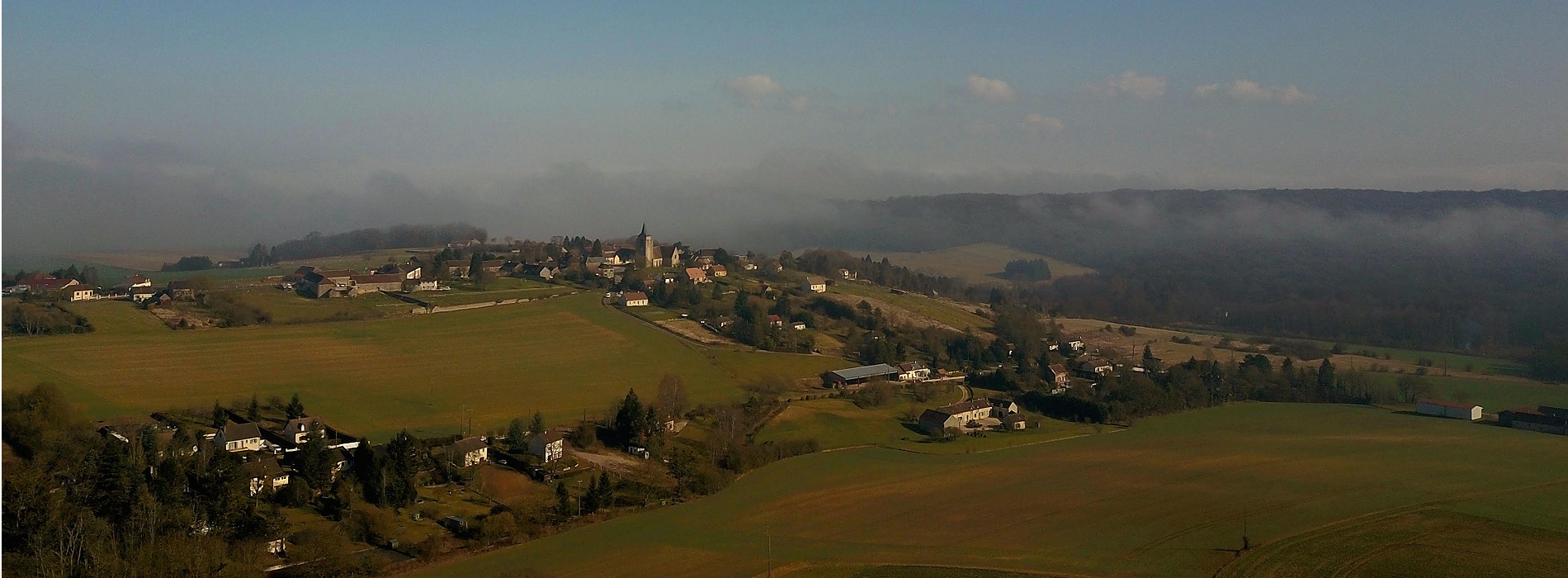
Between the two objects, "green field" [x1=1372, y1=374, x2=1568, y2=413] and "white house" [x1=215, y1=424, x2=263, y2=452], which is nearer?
"white house" [x1=215, y1=424, x2=263, y2=452]

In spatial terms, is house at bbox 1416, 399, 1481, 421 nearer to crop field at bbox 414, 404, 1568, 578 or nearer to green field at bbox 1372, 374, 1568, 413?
green field at bbox 1372, 374, 1568, 413

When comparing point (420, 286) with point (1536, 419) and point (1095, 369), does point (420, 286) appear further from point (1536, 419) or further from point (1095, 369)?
A: point (1536, 419)

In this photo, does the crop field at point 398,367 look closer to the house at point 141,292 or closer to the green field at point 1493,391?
the house at point 141,292

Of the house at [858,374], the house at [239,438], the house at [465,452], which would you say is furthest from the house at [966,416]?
the house at [239,438]

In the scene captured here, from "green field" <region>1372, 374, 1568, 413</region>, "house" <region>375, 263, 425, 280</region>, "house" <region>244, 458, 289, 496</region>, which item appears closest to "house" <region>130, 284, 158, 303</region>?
"house" <region>375, 263, 425, 280</region>

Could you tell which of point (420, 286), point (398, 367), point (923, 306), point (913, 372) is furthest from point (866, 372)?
point (420, 286)
